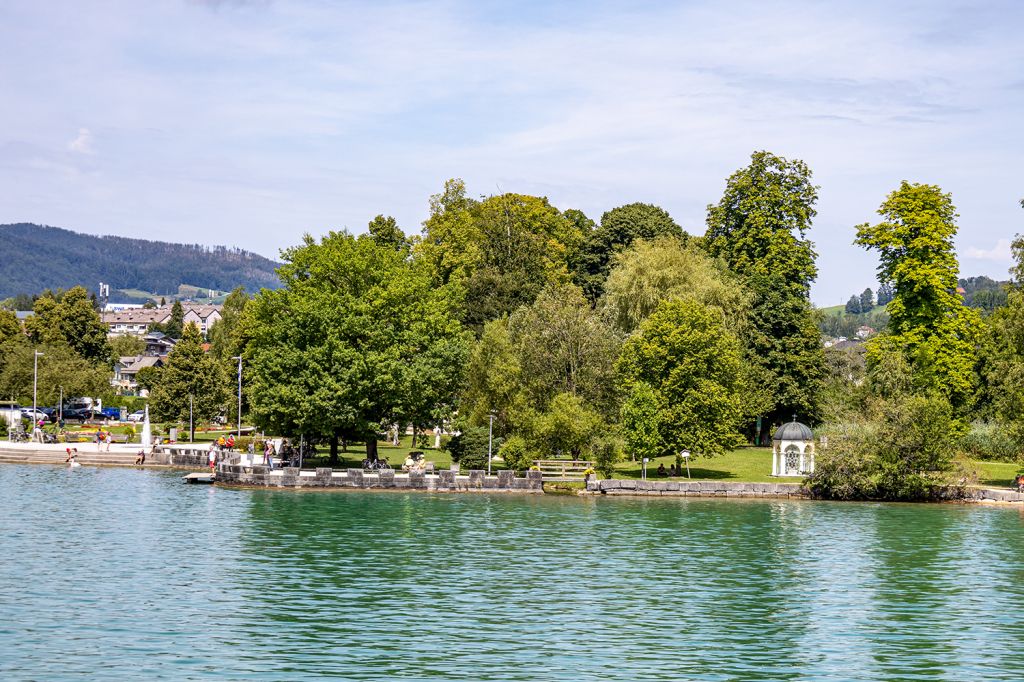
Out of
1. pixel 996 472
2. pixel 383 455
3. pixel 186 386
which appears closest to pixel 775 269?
pixel 996 472

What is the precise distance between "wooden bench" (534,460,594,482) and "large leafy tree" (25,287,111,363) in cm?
7964

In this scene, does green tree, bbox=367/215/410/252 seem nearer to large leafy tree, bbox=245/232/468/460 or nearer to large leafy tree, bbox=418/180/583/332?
large leafy tree, bbox=418/180/583/332

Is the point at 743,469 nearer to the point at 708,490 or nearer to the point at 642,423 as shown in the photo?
the point at 708,490

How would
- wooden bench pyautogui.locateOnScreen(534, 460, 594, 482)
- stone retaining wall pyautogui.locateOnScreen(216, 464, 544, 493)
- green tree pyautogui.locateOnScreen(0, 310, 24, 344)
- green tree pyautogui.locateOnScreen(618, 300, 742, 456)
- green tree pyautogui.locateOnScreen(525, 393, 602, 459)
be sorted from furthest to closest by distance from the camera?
green tree pyautogui.locateOnScreen(0, 310, 24, 344), wooden bench pyautogui.locateOnScreen(534, 460, 594, 482), green tree pyautogui.locateOnScreen(525, 393, 602, 459), green tree pyautogui.locateOnScreen(618, 300, 742, 456), stone retaining wall pyautogui.locateOnScreen(216, 464, 544, 493)

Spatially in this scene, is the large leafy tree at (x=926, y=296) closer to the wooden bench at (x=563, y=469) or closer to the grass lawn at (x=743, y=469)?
the grass lawn at (x=743, y=469)

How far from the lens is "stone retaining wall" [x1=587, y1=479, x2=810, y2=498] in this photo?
72125 mm

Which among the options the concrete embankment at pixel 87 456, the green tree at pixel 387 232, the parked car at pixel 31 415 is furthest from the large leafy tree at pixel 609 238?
the parked car at pixel 31 415

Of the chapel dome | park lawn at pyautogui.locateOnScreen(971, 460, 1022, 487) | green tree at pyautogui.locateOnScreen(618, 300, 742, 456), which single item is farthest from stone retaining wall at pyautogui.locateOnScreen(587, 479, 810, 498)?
park lawn at pyautogui.locateOnScreen(971, 460, 1022, 487)

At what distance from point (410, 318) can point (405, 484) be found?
40.4ft

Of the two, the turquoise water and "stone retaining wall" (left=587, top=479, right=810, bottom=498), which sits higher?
"stone retaining wall" (left=587, top=479, right=810, bottom=498)

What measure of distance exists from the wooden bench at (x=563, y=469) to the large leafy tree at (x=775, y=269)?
55.3 ft

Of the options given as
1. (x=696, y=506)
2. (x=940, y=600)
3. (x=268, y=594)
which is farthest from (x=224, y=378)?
(x=940, y=600)

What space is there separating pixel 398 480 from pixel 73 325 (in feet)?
260

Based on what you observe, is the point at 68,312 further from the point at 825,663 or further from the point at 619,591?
the point at 825,663
